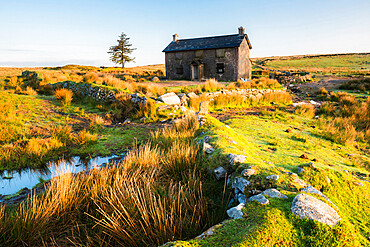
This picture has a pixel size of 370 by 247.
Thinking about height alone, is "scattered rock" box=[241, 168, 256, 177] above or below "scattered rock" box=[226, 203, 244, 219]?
above

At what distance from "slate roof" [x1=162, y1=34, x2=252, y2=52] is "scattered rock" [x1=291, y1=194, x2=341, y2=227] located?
75.5 feet

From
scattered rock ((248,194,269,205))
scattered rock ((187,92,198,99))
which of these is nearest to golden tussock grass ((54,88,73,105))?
scattered rock ((187,92,198,99))

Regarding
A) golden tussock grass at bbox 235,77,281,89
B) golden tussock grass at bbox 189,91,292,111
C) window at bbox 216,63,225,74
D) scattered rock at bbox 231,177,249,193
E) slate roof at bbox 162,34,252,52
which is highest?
slate roof at bbox 162,34,252,52

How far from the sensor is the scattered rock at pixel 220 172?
127 inches

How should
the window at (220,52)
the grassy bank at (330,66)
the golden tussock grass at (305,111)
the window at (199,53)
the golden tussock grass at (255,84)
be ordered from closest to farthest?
the golden tussock grass at (305,111)
the golden tussock grass at (255,84)
the window at (220,52)
the window at (199,53)
the grassy bank at (330,66)

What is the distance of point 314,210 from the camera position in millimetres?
1861

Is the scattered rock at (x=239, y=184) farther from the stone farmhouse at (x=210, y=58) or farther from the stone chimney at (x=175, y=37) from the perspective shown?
the stone chimney at (x=175, y=37)

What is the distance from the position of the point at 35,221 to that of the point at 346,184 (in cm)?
400

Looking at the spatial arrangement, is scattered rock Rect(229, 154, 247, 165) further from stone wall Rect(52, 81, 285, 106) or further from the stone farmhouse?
the stone farmhouse

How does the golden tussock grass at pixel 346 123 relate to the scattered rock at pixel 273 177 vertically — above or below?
below

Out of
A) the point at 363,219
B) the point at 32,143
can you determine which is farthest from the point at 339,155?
the point at 32,143

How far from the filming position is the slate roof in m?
23.5

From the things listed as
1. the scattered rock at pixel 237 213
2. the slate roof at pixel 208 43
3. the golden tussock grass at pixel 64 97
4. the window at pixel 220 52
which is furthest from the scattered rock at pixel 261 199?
the window at pixel 220 52

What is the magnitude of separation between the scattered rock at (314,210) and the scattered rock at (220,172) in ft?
4.30
